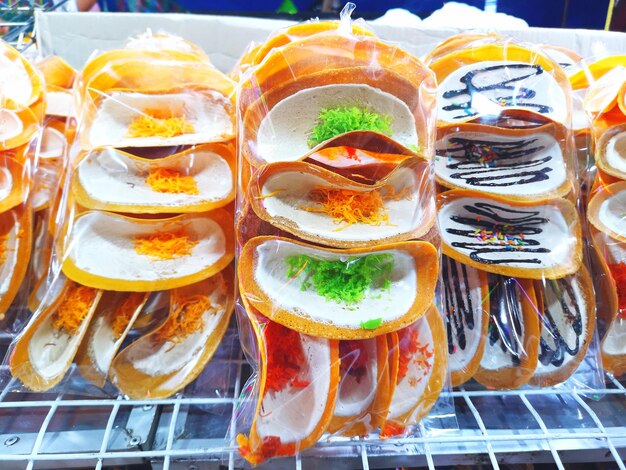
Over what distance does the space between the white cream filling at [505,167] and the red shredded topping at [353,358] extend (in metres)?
0.37

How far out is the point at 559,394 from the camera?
0.85 meters

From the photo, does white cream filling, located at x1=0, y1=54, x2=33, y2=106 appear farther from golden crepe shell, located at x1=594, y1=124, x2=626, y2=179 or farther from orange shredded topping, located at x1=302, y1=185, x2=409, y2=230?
golden crepe shell, located at x1=594, y1=124, x2=626, y2=179

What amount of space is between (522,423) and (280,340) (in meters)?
0.51

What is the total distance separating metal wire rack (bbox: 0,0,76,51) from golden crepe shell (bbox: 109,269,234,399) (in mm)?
1035

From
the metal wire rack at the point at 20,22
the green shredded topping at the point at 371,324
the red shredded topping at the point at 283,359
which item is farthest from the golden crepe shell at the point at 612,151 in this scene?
the metal wire rack at the point at 20,22

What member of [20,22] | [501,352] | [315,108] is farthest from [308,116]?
[20,22]

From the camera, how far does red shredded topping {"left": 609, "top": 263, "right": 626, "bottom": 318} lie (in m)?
0.83

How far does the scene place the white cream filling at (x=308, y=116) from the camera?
2.37ft

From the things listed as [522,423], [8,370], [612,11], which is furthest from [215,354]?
[612,11]

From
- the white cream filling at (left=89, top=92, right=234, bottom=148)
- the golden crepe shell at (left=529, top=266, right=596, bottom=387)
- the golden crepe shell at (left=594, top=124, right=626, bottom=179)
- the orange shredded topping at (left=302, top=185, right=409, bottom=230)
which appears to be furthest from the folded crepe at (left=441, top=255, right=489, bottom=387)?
the white cream filling at (left=89, top=92, right=234, bottom=148)

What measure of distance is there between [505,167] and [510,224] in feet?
0.38

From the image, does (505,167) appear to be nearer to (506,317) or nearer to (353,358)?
(506,317)

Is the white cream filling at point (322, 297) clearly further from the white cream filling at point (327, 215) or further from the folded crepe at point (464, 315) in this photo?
the folded crepe at point (464, 315)

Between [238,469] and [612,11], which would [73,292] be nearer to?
[238,469]
